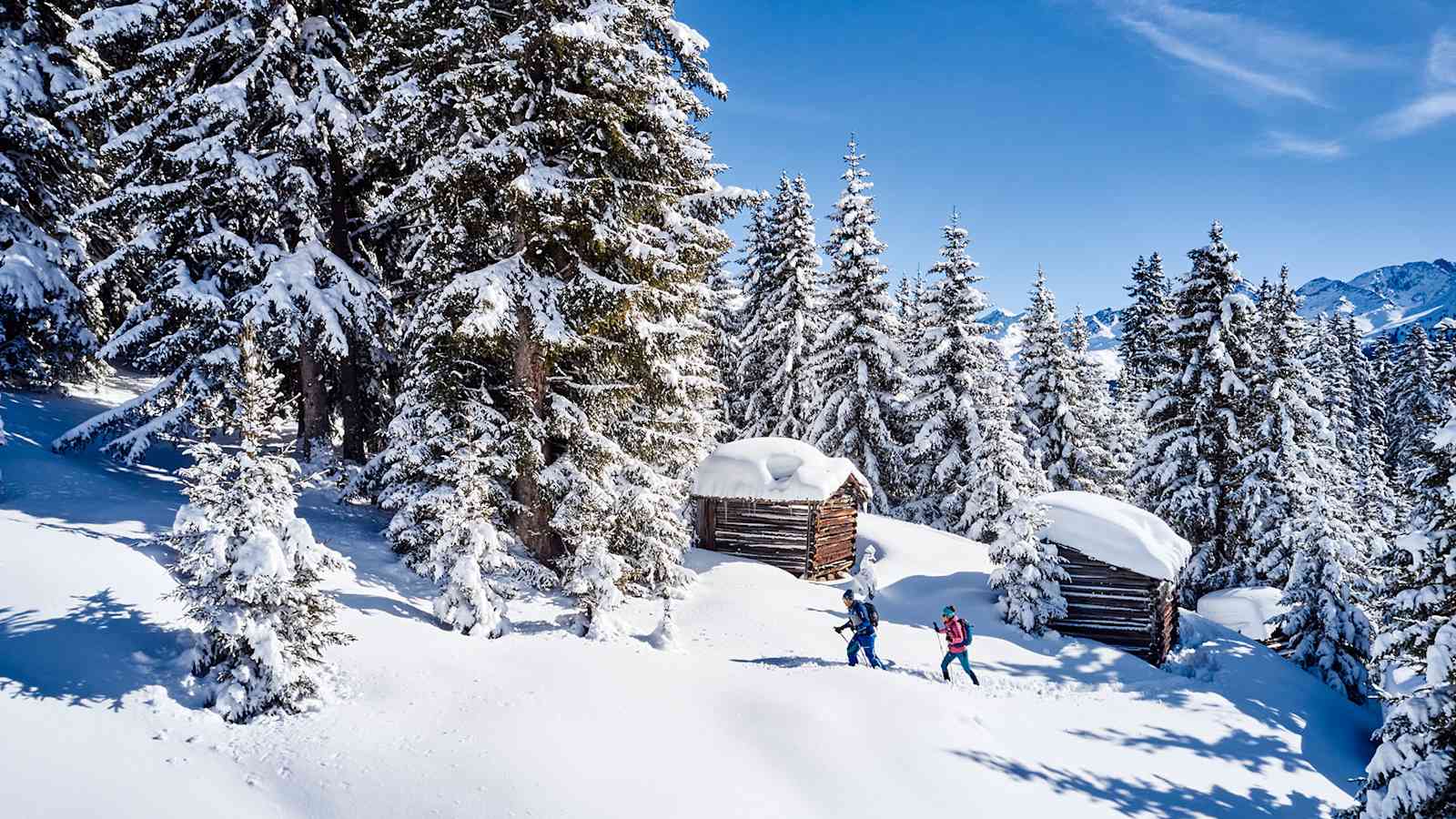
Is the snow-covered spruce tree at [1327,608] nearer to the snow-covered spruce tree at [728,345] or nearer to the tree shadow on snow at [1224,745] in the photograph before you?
the tree shadow on snow at [1224,745]

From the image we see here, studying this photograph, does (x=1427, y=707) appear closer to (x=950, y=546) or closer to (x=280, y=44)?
(x=950, y=546)

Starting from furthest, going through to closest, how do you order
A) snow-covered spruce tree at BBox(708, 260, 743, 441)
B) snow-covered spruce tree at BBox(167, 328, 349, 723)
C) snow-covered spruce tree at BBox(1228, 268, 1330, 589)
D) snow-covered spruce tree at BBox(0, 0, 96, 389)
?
snow-covered spruce tree at BBox(708, 260, 743, 441) → snow-covered spruce tree at BBox(1228, 268, 1330, 589) → snow-covered spruce tree at BBox(0, 0, 96, 389) → snow-covered spruce tree at BBox(167, 328, 349, 723)

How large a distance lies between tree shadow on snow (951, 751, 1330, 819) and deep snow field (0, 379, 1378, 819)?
5 centimetres

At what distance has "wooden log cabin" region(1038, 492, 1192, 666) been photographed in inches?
768

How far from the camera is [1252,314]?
27203 millimetres

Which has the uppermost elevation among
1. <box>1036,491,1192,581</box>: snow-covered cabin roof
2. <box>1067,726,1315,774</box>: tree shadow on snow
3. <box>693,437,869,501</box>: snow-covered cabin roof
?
<box>693,437,869,501</box>: snow-covered cabin roof

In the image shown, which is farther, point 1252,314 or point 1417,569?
point 1252,314

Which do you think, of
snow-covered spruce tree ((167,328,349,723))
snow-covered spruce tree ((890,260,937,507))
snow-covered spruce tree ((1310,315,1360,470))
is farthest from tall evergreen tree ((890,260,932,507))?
snow-covered spruce tree ((1310,315,1360,470))

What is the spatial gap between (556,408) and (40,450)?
9290mm

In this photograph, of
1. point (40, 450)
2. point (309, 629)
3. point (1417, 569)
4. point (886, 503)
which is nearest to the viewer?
point (309, 629)

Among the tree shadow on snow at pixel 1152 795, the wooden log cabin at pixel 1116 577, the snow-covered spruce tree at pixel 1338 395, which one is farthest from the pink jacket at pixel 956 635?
the snow-covered spruce tree at pixel 1338 395

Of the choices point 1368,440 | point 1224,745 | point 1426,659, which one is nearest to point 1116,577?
point 1224,745

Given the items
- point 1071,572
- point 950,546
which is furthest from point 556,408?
point 950,546

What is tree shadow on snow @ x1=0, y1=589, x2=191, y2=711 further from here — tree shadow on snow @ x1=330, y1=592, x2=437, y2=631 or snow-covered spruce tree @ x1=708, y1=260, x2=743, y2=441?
snow-covered spruce tree @ x1=708, y1=260, x2=743, y2=441
